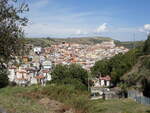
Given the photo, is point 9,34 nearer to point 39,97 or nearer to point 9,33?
point 9,33

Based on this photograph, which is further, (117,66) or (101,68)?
(101,68)

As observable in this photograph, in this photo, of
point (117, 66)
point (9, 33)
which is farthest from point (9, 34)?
point (117, 66)

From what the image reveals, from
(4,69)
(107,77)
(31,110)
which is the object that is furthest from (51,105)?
(107,77)

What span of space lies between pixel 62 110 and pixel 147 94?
36.1 metres

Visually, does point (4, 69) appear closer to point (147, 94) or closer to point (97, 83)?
point (147, 94)

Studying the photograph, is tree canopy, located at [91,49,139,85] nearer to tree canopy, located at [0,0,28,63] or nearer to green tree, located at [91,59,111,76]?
green tree, located at [91,59,111,76]

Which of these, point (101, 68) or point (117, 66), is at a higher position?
point (117, 66)

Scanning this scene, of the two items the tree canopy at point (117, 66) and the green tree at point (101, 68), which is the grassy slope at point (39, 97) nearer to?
the tree canopy at point (117, 66)

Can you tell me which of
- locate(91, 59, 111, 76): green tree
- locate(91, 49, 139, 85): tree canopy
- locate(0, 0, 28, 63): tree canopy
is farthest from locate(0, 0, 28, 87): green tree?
locate(91, 59, 111, 76): green tree

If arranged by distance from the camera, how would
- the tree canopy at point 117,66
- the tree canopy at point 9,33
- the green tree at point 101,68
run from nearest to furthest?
1. the tree canopy at point 9,33
2. the tree canopy at point 117,66
3. the green tree at point 101,68

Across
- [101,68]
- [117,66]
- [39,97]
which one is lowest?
[101,68]

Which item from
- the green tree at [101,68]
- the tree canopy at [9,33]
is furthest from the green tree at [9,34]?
the green tree at [101,68]

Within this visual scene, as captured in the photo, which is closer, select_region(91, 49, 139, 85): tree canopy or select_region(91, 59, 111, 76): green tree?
select_region(91, 49, 139, 85): tree canopy

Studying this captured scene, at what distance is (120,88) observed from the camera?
57.3 metres
